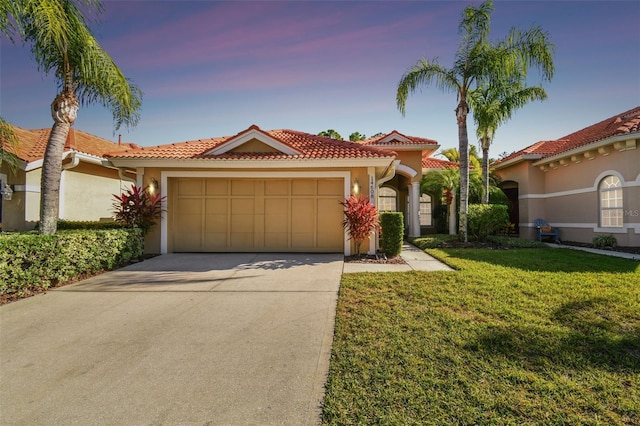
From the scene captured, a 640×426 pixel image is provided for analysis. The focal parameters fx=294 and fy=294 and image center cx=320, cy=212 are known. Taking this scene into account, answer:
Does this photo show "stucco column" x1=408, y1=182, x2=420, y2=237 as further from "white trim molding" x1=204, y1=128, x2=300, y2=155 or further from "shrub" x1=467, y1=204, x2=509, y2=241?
"white trim molding" x1=204, y1=128, x2=300, y2=155

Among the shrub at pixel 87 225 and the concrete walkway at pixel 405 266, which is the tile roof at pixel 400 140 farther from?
the shrub at pixel 87 225

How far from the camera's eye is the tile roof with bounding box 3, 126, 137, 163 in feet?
35.3

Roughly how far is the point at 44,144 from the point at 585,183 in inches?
875

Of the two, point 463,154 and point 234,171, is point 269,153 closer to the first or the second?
point 234,171

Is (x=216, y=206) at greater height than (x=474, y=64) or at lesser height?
lesser

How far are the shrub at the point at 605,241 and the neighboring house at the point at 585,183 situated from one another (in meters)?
0.17

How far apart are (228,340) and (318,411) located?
1.72 m

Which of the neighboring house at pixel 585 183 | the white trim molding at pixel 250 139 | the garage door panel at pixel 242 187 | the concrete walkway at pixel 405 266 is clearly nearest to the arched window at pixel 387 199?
the neighboring house at pixel 585 183

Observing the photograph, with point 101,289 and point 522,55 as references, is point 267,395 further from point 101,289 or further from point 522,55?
point 522,55

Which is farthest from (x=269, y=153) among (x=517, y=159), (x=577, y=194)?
(x=577, y=194)

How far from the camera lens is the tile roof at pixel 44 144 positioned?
35.3 feet

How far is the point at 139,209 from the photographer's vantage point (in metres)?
8.98

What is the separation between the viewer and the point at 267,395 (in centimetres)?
260

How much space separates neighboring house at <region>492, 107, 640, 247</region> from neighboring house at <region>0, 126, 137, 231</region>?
1738 cm
